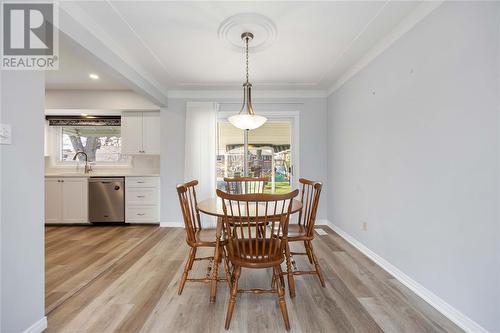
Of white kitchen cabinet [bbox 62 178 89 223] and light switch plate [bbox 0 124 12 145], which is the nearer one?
light switch plate [bbox 0 124 12 145]

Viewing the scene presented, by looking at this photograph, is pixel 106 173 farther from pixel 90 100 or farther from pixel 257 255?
pixel 257 255

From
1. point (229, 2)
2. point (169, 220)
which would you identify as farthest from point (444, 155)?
point (169, 220)

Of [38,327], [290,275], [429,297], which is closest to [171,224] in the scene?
[38,327]

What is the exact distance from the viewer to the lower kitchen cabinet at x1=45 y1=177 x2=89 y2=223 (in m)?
4.14

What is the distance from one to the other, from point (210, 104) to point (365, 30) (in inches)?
102

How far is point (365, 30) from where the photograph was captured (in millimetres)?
2340

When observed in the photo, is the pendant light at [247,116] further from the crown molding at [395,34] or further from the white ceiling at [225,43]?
the crown molding at [395,34]

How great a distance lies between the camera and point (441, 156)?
1782 mm

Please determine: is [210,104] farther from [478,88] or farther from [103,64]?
[478,88]

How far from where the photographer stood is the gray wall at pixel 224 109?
416 centimetres

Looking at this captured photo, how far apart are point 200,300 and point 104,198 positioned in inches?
125

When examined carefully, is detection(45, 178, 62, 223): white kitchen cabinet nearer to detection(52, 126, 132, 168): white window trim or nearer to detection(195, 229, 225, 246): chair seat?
detection(52, 126, 132, 168): white window trim

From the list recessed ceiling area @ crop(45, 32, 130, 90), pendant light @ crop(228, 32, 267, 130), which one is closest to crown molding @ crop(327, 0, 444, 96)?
pendant light @ crop(228, 32, 267, 130)

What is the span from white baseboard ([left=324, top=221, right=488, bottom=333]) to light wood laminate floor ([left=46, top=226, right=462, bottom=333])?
0.05m
